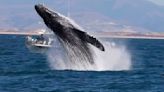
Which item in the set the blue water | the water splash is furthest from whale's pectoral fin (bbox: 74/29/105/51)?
the blue water

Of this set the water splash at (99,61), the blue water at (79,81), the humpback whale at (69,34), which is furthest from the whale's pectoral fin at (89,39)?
the blue water at (79,81)

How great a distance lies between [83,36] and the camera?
35094 mm

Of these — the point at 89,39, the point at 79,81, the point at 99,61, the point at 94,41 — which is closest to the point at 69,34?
the point at 89,39

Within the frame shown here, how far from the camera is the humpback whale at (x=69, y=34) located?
112ft

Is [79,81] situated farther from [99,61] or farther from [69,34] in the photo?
[99,61]

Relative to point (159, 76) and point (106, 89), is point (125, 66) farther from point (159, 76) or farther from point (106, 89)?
point (106, 89)

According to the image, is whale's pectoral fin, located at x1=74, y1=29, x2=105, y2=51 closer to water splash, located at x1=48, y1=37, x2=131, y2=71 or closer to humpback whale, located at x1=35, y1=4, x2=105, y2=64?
humpback whale, located at x1=35, y1=4, x2=105, y2=64

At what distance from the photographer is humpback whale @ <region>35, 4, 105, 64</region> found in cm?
3400

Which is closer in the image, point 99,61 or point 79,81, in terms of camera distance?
point 79,81

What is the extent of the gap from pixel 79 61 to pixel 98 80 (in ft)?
13.4

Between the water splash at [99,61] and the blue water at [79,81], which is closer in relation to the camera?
the blue water at [79,81]

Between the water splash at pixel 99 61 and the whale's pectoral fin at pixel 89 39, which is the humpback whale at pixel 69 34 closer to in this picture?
the whale's pectoral fin at pixel 89 39

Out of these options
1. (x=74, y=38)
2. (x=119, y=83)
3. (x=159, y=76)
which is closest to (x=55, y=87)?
(x=119, y=83)

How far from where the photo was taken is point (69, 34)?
35031 mm
